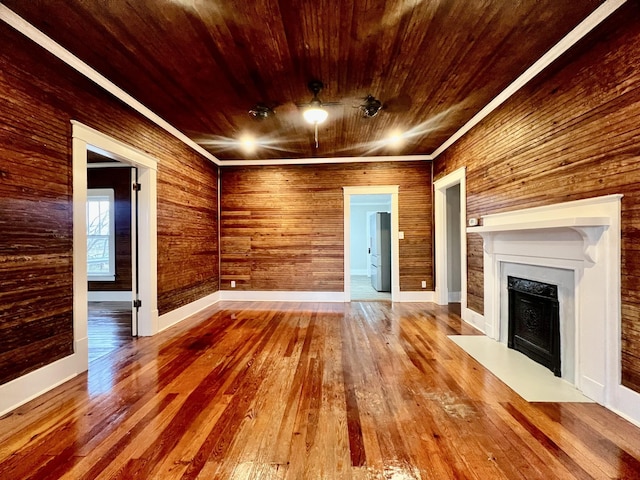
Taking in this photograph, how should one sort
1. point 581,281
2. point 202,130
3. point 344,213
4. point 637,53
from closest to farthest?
point 637,53 → point 581,281 → point 202,130 → point 344,213

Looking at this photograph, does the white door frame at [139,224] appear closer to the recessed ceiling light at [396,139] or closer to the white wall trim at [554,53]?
the recessed ceiling light at [396,139]

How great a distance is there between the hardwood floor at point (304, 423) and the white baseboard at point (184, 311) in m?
0.87

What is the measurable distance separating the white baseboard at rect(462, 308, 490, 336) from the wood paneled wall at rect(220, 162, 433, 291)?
57.2 inches

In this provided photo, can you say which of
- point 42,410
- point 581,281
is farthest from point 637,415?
point 42,410

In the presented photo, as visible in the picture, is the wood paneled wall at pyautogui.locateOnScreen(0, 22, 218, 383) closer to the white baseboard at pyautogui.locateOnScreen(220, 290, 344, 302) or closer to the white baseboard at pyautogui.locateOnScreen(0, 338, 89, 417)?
the white baseboard at pyautogui.locateOnScreen(0, 338, 89, 417)

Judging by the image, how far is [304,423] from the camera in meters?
1.88

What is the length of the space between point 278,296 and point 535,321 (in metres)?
4.16

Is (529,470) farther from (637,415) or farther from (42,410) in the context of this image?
(42,410)

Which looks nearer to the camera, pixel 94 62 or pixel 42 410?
pixel 42 410

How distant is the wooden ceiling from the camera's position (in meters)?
2.00

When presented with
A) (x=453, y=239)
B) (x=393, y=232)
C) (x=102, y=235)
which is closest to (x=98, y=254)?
(x=102, y=235)

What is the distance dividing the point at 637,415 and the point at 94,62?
15.9 feet

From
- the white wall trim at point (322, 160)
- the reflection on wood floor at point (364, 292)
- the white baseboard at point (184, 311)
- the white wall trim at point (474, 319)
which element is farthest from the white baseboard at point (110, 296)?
the white wall trim at point (474, 319)

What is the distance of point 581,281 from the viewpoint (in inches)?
88.7
